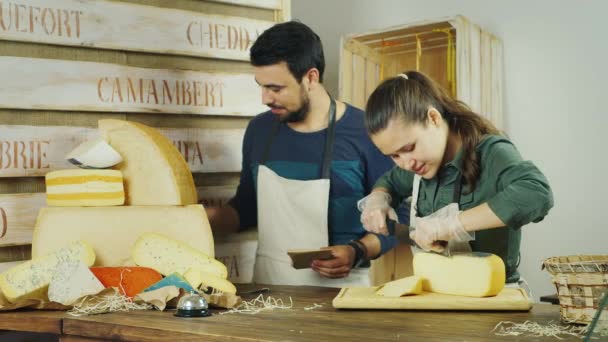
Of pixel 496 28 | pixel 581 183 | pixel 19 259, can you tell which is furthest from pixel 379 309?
pixel 496 28

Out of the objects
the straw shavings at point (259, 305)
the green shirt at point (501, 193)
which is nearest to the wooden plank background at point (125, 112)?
the straw shavings at point (259, 305)

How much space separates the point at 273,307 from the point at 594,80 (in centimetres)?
316

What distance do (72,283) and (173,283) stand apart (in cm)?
30

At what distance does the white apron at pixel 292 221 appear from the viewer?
11.6ft

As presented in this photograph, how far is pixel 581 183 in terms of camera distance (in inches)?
199

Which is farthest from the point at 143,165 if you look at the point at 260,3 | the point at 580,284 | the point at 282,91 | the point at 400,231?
the point at 580,284

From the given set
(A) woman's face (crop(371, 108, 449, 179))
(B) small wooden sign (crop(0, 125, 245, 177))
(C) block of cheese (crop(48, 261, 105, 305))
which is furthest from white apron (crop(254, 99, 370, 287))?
(C) block of cheese (crop(48, 261, 105, 305))

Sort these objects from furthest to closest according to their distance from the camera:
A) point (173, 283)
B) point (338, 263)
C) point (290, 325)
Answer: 1. point (338, 263)
2. point (173, 283)
3. point (290, 325)

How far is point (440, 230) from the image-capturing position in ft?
8.61

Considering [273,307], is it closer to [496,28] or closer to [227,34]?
[227,34]

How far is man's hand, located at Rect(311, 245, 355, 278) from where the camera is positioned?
3.32m

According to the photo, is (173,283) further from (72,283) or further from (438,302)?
(438,302)

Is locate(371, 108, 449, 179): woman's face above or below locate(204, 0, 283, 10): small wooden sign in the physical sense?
below

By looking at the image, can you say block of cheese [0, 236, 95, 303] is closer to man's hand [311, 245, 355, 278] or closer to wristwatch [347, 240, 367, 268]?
man's hand [311, 245, 355, 278]
